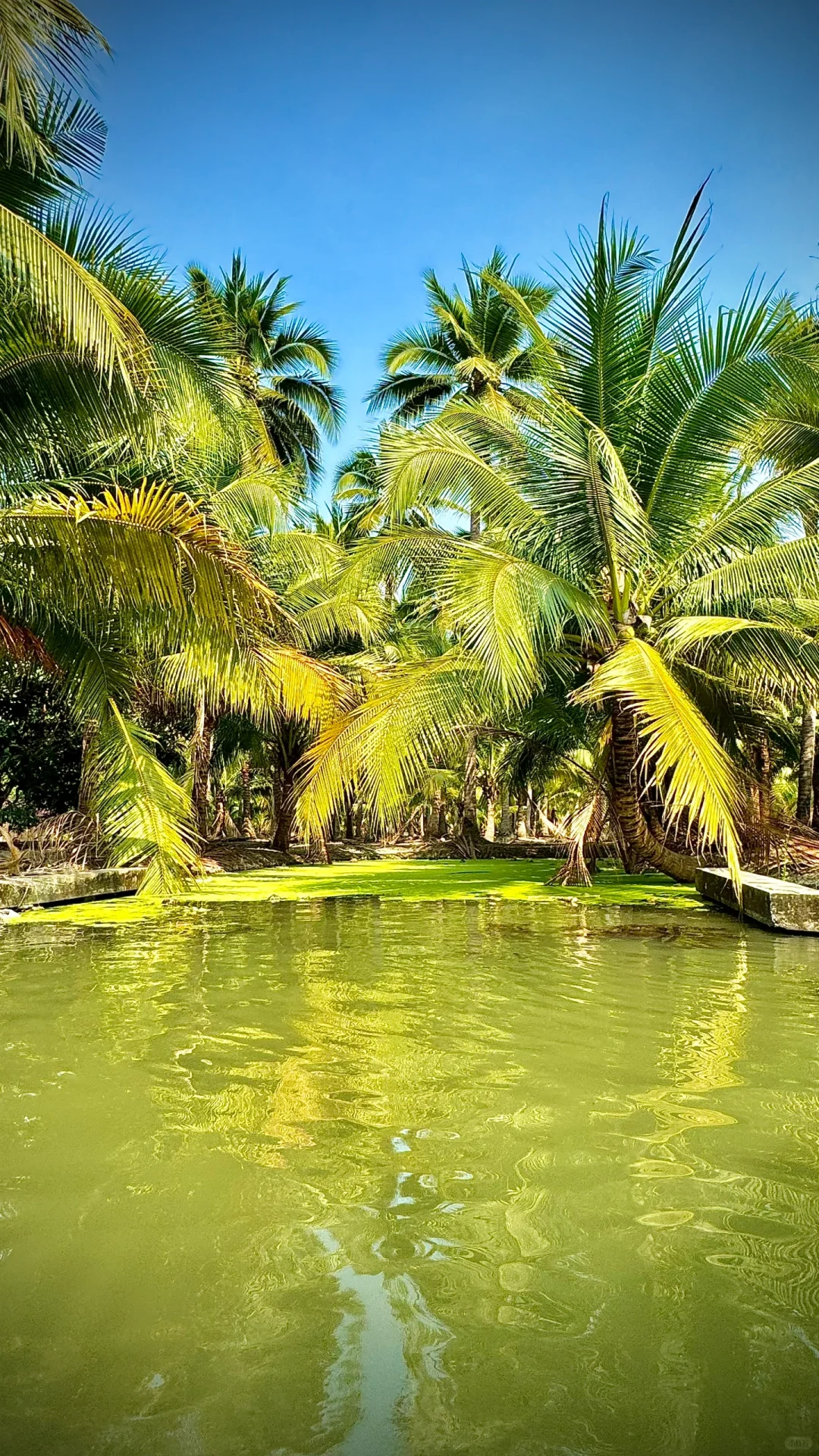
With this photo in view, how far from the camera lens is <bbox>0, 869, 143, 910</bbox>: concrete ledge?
9.33 metres

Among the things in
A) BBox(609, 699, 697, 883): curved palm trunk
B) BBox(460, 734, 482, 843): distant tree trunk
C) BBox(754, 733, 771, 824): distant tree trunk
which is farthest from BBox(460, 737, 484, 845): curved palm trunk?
BBox(754, 733, 771, 824): distant tree trunk

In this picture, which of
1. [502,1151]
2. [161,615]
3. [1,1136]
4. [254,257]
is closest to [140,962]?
[161,615]

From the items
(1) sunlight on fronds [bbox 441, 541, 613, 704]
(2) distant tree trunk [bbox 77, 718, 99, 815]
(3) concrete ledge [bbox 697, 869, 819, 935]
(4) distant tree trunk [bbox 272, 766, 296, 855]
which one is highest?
(1) sunlight on fronds [bbox 441, 541, 613, 704]

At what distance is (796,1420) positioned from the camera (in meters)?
1.51

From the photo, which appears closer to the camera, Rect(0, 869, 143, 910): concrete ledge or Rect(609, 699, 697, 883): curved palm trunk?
Rect(0, 869, 143, 910): concrete ledge

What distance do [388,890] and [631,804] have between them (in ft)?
11.8

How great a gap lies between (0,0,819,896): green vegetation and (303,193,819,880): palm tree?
31 millimetres

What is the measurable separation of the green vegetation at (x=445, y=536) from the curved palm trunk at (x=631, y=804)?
0.12 ft

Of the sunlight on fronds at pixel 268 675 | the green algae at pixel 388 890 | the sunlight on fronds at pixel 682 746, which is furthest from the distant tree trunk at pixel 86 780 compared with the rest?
the sunlight on fronds at pixel 682 746

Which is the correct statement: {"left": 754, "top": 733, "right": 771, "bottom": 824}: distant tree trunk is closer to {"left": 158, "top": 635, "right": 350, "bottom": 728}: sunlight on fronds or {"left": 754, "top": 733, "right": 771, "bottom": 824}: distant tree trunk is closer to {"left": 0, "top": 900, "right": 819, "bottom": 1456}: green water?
{"left": 158, "top": 635, "right": 350, "bottom": 728}: sunlight on fronds

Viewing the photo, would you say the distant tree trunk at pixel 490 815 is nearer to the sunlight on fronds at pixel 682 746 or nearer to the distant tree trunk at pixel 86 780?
the distant tree trunk at pixel 86 780

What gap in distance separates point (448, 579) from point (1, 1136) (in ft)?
21.2

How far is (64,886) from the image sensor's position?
1007 cm

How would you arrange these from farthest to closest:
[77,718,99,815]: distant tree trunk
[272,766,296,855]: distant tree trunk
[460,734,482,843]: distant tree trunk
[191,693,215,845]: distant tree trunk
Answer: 1. [460,734,482,843]: distant tree trunk
2. [272,766,296,855]: distant tree trunk
3. [191,693,215,845]: distant tree trunk
4. [77,718,99,815]: distant tree trunk
